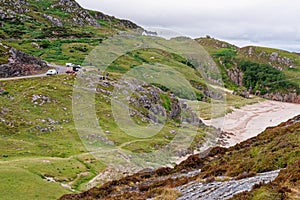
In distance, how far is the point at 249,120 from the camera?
135m

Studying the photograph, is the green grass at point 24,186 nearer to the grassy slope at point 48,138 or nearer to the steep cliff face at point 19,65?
the grassy slope at point 48,138

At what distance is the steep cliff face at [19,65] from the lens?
8510cm

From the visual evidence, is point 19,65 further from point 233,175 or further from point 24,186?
point 233,175

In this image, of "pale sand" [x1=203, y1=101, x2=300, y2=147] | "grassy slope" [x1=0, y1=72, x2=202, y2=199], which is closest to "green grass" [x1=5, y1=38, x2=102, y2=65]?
"grassy slope" [x1=0, y1=72, x2=202, y2=199]

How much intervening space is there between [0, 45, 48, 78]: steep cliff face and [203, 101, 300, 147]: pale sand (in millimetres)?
57759

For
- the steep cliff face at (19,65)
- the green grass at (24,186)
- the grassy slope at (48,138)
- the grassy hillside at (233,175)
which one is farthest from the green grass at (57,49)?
the grassy hillside at (233,175)

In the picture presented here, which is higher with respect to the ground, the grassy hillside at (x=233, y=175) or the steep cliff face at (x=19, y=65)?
the steep cliff face at (x=19, y=65)

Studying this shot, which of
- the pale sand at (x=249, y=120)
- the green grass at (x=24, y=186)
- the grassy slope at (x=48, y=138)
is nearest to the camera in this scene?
the green grass at (x=24, y=186)

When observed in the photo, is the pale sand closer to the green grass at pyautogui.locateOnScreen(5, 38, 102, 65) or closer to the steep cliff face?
the steep cliff face

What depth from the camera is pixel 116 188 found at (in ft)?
88.7

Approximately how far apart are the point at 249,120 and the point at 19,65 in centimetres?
8962

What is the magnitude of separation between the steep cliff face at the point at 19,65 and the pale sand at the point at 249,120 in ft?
189

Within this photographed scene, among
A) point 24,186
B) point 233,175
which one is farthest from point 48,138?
point 233,175

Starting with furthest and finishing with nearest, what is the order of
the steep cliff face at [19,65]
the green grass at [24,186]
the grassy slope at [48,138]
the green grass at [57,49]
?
the green grass at [57,49]
the steep cliff face at [19,65]
the grassy slope at [48,138]
the green grass at [24,186]
